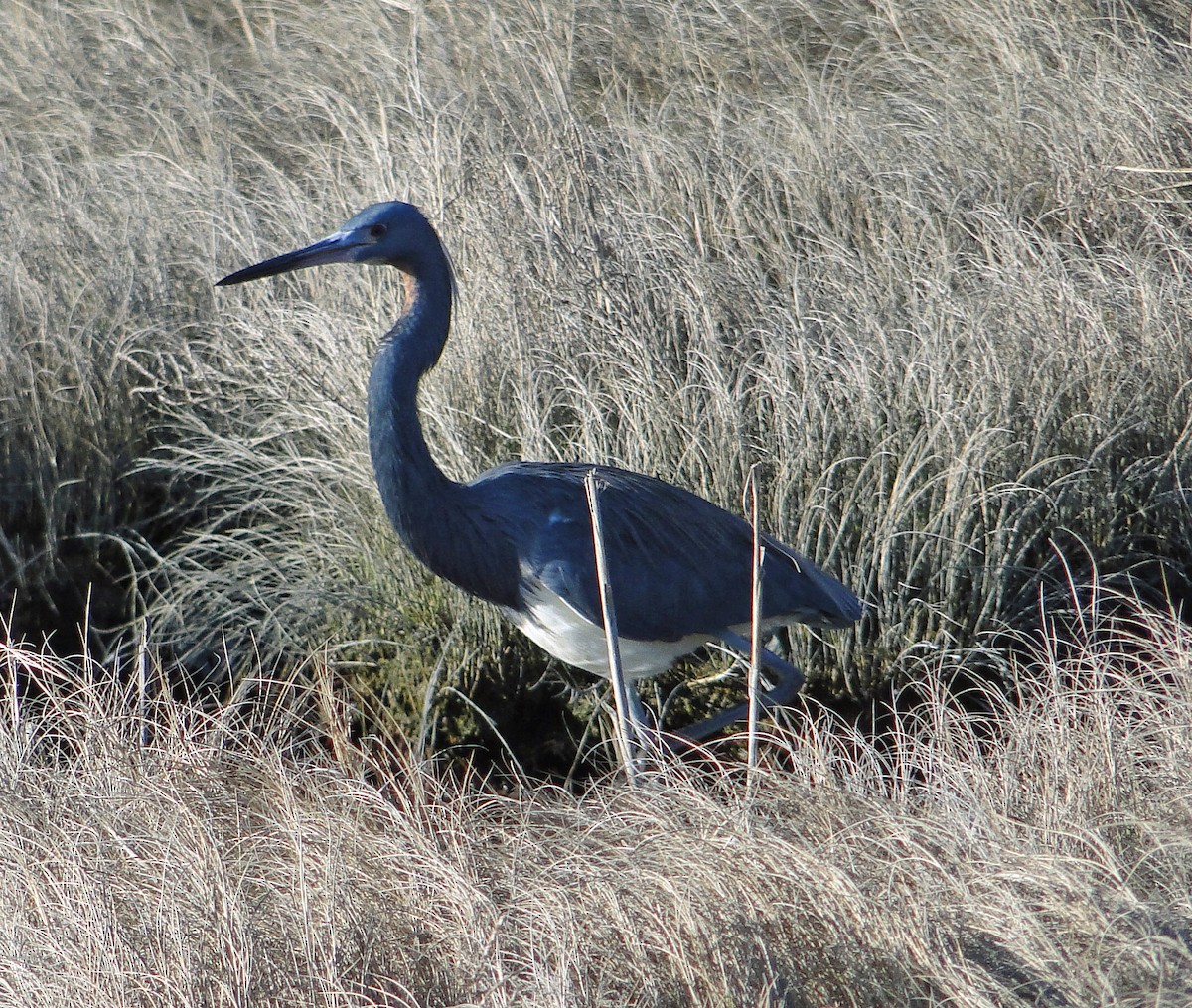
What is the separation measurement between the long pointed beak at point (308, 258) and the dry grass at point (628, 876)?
1.00 m

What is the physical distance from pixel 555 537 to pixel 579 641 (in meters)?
0.26

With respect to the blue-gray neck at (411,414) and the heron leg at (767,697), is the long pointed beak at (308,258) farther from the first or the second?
the heron leg at (767,697)

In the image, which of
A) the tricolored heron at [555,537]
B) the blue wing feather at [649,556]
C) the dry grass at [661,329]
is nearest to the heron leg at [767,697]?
the tricolored heron at [555,537]

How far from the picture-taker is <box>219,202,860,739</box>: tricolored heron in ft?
11.9

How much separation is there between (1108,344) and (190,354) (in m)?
2.82

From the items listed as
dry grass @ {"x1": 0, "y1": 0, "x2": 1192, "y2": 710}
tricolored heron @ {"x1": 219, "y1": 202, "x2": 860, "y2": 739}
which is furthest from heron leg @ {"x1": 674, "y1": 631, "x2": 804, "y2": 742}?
dry grass @ {"x1": 0, "y1": 0, "x2": 1192, "y2": 710}

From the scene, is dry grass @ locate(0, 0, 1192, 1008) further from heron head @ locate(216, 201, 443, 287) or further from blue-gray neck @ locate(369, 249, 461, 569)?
heron head @ locate(216, 201, 443, 287)

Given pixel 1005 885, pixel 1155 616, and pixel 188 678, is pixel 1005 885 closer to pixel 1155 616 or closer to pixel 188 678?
pixel 1155 616

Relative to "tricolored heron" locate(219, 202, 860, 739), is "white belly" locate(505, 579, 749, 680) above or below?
below

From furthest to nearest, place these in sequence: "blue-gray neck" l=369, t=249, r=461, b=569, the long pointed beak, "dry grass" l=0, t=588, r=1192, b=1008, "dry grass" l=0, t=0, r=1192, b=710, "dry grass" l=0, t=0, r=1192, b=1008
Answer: "dry grass" l=0, t=0, r=1192, b=710 < "blue-gray neck" l=369, t=249, r=461, b=569 < the long pointed beak < "dry grass" l=0, t=0, r=1192, b=1008 < "dry grass" l=0, t=588, r=1192, b=1008

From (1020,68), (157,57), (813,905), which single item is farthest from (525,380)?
(157,57)

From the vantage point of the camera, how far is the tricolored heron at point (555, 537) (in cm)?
362

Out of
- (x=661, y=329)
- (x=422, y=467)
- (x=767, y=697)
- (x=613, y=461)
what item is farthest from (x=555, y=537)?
(x=661, y=329)

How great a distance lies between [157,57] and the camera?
698cm
